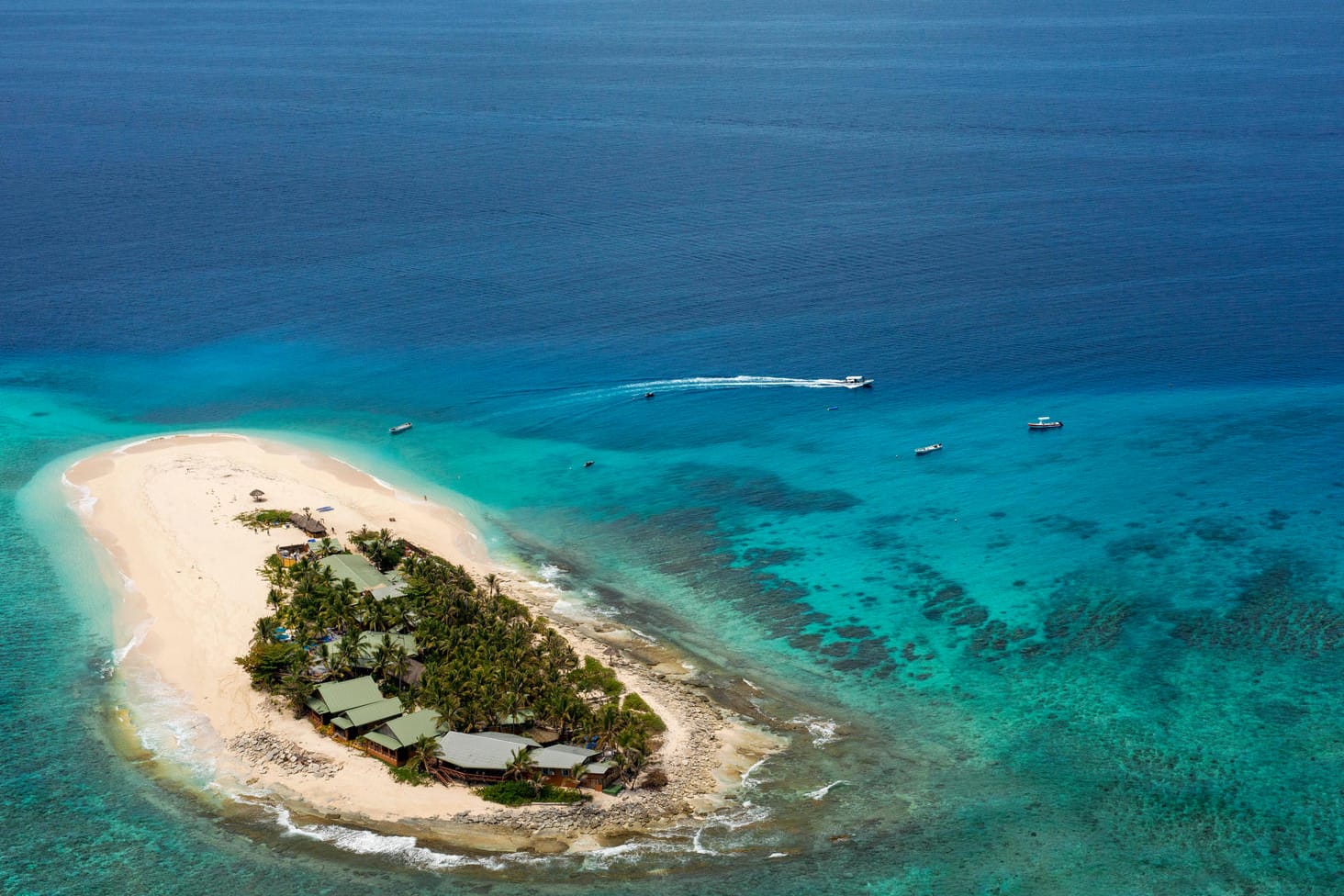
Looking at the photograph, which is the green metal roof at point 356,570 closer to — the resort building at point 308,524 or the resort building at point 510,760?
the resort building at point 308,524

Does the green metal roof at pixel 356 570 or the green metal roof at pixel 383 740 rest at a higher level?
the green metal roof at pixel 356 570

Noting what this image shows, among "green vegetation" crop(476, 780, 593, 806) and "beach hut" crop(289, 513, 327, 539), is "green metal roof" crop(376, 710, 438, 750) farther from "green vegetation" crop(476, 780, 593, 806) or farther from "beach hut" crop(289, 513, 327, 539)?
"beach hut" crop(289, 513, 327, 539)

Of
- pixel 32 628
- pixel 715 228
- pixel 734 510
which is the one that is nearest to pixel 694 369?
pixel 734 510

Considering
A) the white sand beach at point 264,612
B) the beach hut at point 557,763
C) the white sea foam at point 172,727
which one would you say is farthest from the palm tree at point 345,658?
the beach hut at point 557,763

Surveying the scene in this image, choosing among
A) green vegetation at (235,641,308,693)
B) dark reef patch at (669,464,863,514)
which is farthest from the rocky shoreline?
dark reef patch at (669,464,863,514)

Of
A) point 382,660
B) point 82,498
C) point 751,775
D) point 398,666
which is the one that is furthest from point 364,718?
point 82,498

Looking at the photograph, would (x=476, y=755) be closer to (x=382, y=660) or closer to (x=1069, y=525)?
(x=382, y=660)
